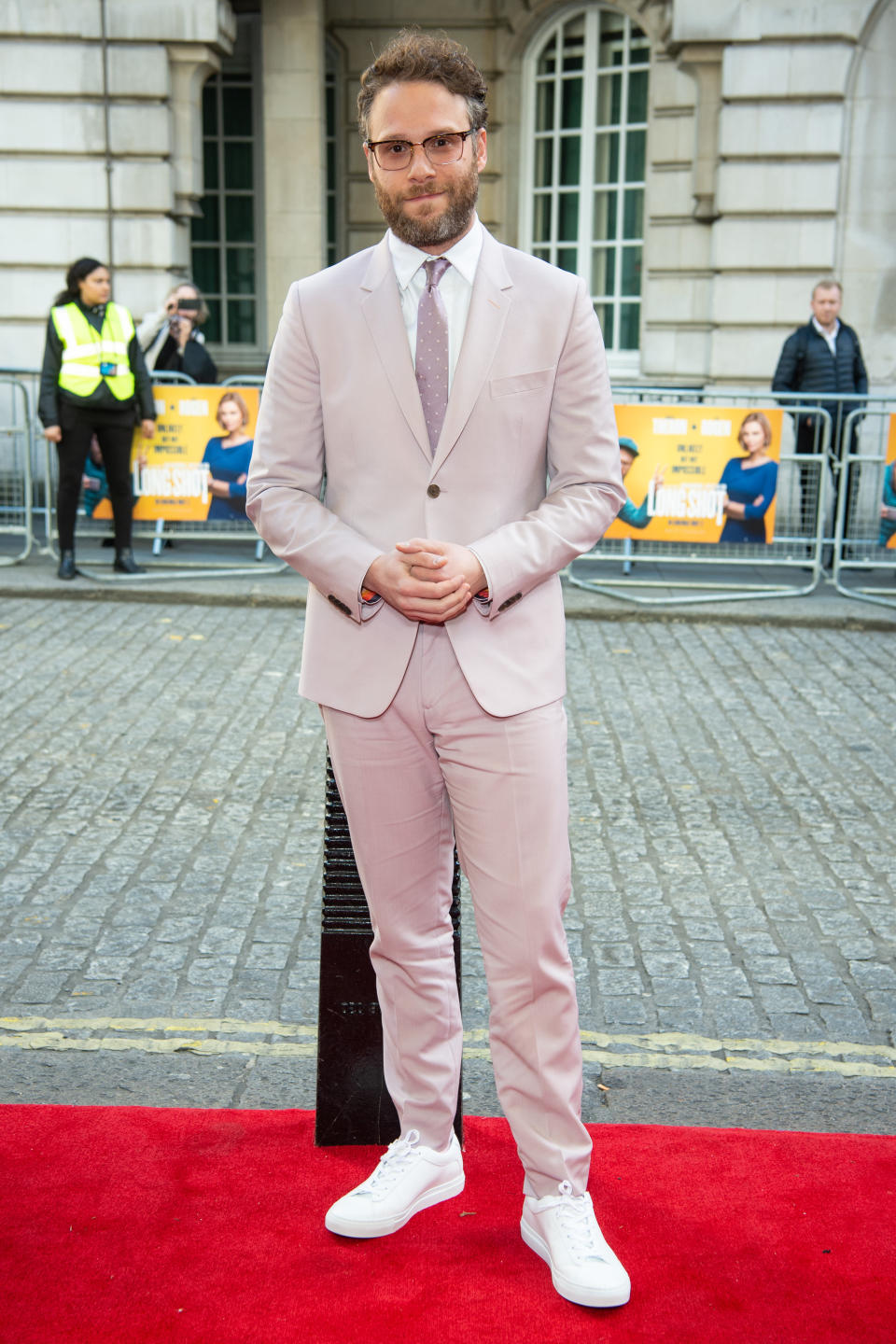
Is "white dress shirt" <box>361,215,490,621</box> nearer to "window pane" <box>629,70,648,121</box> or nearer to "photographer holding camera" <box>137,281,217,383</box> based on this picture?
"photographer holding camera" <box>137,281,217,383</box>

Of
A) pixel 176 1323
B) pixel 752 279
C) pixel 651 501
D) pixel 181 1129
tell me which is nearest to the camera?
pixel 176 1323

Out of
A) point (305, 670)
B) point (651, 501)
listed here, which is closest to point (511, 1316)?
point (305, 670)

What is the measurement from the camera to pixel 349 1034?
10.9 ft

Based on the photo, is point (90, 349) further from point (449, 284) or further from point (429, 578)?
point (429, 578)

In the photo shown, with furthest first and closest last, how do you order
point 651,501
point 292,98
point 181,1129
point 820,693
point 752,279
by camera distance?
1. point 292,98
2. point 752,279
3. point 651,501
4. point 820,693
5. point 181,1129

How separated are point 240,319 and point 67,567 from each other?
722cm

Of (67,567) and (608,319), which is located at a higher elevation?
(608,319)

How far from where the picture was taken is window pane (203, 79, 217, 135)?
15930 millimetres

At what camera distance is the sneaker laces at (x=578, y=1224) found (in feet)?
9.16

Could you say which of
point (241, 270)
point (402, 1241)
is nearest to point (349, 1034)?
point (402, 1241)

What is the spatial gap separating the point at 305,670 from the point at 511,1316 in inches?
50.7

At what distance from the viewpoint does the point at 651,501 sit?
980 centimetres

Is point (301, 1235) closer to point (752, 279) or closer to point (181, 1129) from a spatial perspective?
point (181, 1129)

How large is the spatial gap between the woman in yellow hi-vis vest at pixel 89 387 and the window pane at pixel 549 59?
24.4 feet
